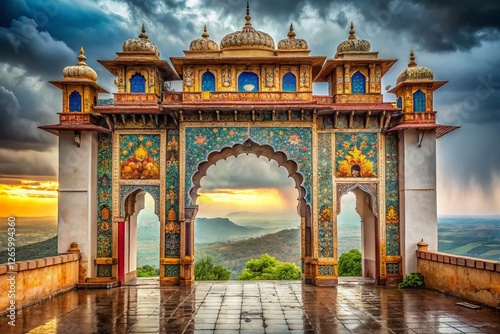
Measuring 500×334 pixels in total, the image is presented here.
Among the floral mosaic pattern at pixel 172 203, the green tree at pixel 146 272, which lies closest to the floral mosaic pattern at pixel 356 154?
the floral mosaic pattern at pixel 172 203

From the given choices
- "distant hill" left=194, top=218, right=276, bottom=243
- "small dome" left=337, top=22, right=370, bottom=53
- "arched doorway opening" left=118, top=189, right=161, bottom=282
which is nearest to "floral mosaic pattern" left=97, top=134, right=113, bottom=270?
"arched doorway opening" left=118, top=189, right=161, bottom=282

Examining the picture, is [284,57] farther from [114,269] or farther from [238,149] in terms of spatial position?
[114,269]

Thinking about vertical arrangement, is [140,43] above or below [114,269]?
above

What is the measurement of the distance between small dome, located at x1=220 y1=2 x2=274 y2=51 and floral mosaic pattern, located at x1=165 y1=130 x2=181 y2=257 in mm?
3325

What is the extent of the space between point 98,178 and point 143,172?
1340 mm

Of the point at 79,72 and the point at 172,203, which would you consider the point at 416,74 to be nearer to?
the point at 172,203

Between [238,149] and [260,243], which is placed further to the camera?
[260,243]

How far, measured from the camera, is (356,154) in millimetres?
14812

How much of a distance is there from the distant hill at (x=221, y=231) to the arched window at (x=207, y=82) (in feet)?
102

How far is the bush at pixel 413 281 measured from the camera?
14055 millimetres

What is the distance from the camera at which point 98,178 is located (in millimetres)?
14773

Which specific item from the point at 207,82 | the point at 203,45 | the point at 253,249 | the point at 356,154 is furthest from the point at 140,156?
the point at 253,249

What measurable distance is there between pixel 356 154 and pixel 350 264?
8.22 metres

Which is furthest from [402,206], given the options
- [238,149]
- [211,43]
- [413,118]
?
[211,43]
